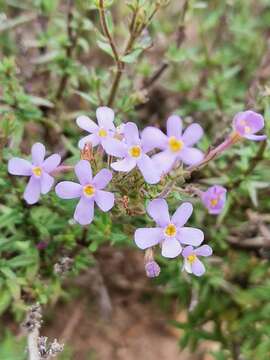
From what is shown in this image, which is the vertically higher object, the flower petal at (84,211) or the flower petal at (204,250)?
the flower petal at (84,211)

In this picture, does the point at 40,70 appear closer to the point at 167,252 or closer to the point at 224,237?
the point at 224,237

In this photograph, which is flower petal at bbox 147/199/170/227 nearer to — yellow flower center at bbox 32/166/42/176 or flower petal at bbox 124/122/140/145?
flower petal at bbox 124/122/140/145

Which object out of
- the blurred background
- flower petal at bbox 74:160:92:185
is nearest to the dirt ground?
the blurred background

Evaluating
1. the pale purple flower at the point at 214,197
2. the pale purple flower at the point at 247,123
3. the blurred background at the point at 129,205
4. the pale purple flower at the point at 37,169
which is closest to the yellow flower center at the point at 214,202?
the pale purple flower at the point at 214,197

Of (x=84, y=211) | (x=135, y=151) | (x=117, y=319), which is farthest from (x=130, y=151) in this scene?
(x=117, y=319)

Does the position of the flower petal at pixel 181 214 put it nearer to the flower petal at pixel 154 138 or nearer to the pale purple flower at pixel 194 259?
the pale purple flower at pixel 194 259

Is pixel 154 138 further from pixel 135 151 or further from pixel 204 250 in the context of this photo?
pixel 204 250

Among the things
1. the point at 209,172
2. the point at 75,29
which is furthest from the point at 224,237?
the point at 75,29
